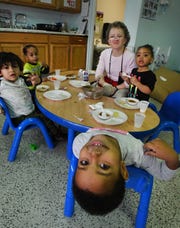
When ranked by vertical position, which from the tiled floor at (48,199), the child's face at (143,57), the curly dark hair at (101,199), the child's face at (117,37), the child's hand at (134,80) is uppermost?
the child's face at (117,37)

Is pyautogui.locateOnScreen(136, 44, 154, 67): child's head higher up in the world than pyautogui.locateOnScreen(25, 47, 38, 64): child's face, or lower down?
higher up

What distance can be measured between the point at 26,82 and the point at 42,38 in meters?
2.35

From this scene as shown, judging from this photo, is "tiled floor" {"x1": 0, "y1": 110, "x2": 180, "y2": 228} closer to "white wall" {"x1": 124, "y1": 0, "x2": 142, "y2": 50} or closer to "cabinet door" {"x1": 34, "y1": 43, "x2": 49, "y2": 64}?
"cabinet door" {"x1": 34, "y1": 43, "x2": 49, "y2": 64}

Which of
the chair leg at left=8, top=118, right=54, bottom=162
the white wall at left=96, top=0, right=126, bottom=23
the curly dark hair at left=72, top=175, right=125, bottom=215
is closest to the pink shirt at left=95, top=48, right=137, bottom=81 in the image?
the chair leg at left=8, top=118, right=54, bottom=162

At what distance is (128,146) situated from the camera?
3.09 feet

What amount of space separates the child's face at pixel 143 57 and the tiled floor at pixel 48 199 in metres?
1.12

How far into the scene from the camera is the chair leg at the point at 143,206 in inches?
40.7

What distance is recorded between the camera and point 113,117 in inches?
49.2

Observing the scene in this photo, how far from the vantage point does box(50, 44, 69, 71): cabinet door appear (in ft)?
13.3

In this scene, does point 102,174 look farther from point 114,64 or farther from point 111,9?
point 111,9

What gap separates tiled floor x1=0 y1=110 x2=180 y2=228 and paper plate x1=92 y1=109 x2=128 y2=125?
2.05 ft

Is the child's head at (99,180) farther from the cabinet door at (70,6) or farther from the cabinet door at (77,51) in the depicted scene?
the cabinet door at (70,6)

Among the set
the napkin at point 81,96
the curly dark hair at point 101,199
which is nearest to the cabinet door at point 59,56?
the napkin at point 81,96

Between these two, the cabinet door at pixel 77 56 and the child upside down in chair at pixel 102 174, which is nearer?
the child upside down in chair at pixel 102 174
